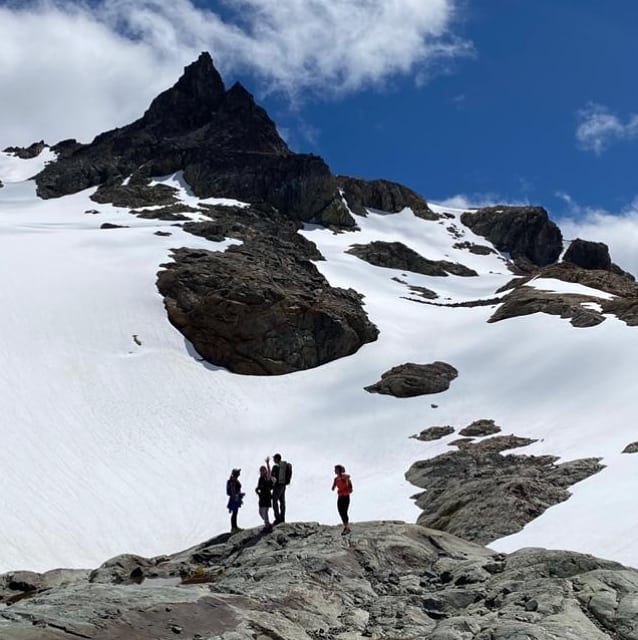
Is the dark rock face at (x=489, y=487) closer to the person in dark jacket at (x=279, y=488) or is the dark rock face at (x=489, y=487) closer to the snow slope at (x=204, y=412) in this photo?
the snow slope at (x=204, y=412)

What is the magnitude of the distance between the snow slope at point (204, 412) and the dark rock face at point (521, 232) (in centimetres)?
8237

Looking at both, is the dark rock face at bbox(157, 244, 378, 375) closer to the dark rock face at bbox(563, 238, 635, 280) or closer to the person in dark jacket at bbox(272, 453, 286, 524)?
the person in dark jacket at bbox(272, 453, 286, 524)

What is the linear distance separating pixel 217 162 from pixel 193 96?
37176 mm

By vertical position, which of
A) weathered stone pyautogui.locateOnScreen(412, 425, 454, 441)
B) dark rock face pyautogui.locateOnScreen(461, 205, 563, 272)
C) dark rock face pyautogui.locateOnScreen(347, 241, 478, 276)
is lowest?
weathered stone pyautogui.locateOnScreen(412, 425, 454, 441)

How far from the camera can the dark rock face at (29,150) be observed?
518ft

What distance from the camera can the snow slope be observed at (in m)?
27.5

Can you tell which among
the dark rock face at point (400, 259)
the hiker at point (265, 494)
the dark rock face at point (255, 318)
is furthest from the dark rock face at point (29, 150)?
the hiker at point (265, 494)

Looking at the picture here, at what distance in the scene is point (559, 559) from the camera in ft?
47.3

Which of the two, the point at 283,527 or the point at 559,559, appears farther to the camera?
the point at 283,527

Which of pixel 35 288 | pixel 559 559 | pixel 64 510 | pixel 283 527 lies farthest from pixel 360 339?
pixel 559 559

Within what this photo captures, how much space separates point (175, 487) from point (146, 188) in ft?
279

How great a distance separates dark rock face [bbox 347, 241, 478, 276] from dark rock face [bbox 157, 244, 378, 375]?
45.3 metres

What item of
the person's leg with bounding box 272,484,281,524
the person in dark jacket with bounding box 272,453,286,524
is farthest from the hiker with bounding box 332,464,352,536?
the person's leg with bounding box 272,484,281,524

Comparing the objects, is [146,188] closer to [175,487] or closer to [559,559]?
[175,487]
